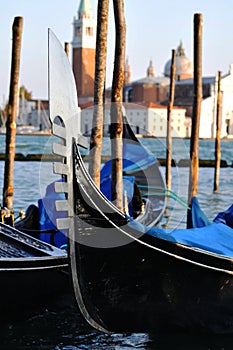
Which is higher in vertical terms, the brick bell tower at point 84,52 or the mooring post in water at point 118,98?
the brick bell tower at point 84,52

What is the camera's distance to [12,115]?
546 centimetres

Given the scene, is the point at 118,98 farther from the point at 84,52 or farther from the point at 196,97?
the point at 84,52

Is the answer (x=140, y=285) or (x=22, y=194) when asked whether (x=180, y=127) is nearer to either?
(x=22, y=194)

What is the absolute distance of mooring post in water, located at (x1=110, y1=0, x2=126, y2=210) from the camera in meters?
4.25

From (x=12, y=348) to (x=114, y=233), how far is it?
67cm

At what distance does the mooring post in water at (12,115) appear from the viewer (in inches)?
207

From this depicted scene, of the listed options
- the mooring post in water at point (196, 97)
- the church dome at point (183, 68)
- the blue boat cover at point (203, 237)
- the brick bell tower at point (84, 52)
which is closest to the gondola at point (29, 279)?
the blue boat cover at point (203, 237)

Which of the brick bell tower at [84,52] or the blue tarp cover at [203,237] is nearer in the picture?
the blue tarp cover at [203,237]

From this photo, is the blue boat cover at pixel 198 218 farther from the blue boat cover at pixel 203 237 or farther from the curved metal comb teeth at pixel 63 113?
the curved metal comb teeth at pixel 63 113

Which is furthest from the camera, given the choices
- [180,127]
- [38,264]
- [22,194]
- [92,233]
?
[180,127]

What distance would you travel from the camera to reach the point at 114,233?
2.75 metres

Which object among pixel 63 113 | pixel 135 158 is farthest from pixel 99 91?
pixel 135 158

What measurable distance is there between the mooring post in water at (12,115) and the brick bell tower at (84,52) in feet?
130

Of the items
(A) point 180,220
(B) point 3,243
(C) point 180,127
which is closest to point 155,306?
(B) point 3,243
